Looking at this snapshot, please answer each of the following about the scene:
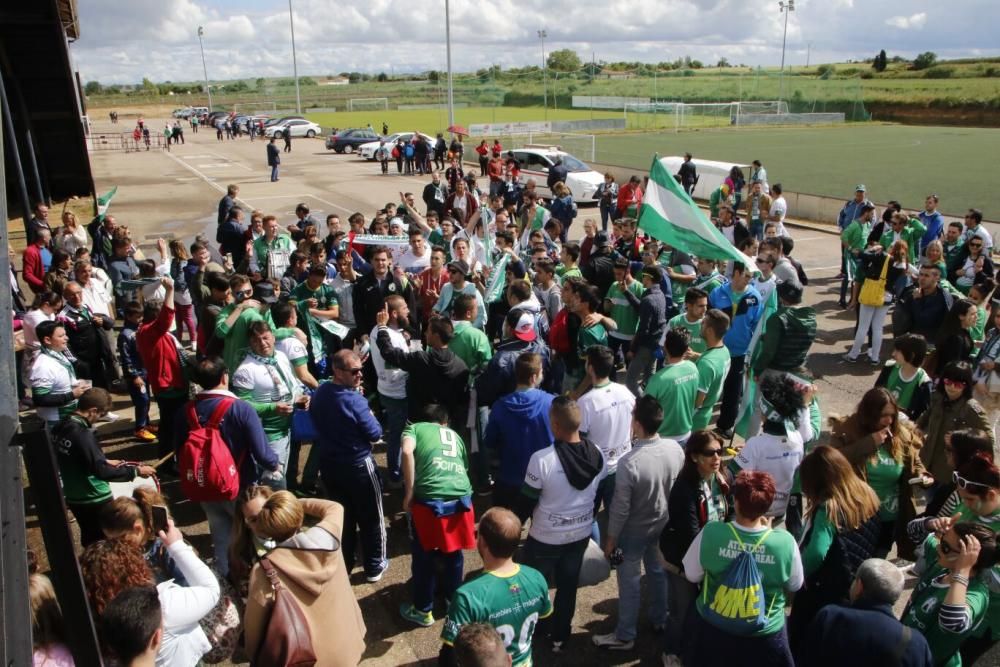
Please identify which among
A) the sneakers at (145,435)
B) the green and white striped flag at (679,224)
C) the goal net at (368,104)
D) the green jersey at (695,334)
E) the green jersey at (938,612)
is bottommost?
the sneakers at (145,435)

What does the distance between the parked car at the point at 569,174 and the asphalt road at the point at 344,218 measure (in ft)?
2.03

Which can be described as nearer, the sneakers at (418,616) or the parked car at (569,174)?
the sneakers at (418,616)

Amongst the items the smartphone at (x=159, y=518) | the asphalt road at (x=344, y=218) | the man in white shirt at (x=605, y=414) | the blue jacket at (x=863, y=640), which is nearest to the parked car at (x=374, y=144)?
the asphalt road at (x=344, y=218)

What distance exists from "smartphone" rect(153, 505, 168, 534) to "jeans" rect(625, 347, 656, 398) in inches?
197

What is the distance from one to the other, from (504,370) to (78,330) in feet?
15.9

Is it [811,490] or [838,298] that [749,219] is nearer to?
[838,298]

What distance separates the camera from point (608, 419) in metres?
5.13

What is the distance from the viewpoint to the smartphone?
3.76 metres

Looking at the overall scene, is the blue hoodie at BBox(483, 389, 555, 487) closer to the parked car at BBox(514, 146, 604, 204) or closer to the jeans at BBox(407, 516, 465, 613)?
the jeans at BBox(407, 516, 465, 613)

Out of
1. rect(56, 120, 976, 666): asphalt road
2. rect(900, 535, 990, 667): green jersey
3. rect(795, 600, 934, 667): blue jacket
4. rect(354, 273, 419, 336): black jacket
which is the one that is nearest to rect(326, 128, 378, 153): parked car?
rect(56, 120, 976, 666): asphalt road

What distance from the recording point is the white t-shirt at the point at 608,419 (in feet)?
16.8

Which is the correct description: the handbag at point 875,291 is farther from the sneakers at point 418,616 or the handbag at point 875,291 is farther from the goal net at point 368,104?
the goal net at point 368,104

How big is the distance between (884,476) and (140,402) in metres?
6.98

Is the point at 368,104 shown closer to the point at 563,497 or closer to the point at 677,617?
the point at 563,497
